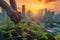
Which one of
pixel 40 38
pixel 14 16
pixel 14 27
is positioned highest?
pixel 14 16

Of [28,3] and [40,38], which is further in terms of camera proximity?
[28,3]

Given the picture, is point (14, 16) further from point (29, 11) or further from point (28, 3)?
point (28, 3)

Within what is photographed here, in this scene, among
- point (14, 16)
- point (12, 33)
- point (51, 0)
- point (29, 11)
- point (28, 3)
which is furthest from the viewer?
point (51, 0)

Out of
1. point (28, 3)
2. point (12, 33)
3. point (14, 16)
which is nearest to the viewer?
point (14, 16)

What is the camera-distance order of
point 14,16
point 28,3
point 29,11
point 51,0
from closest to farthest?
point 14,16 < point 29,11 < point 28,3 < point 51,0

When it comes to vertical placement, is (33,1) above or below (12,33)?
above

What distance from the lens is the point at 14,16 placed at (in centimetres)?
132

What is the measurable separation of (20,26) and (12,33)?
→ 15 centimetres

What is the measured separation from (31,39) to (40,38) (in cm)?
12

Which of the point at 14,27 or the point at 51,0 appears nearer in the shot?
the point at 14,27

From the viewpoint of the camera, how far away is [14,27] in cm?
192

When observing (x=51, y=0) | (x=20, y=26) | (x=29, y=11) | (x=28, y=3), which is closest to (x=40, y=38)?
(x=20, y=26)

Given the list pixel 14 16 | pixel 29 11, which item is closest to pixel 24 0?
pixel 29 11

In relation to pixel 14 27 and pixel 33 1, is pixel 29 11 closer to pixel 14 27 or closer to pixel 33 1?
pixel 33 1
